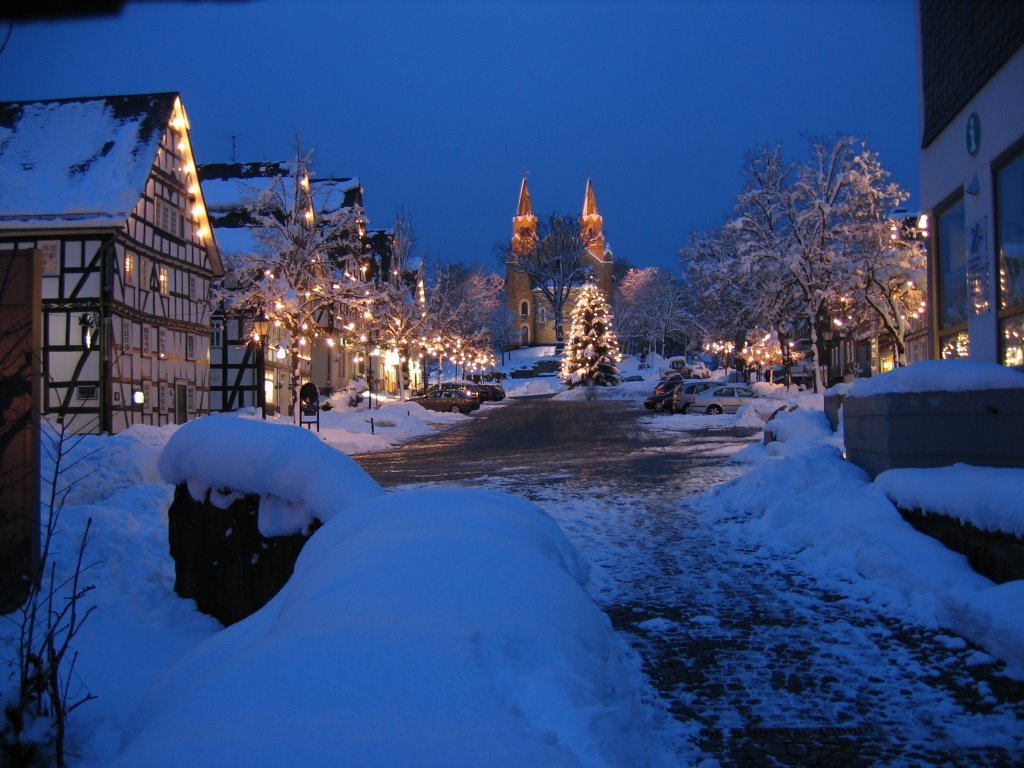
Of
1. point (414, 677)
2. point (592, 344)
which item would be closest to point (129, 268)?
point (414, 677)

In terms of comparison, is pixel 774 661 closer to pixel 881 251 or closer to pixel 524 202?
pixel 881 251

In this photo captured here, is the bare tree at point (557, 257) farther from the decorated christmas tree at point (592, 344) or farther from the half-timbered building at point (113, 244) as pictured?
the half-timbered building at point (113, 244)

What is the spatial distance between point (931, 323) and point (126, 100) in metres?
27.1

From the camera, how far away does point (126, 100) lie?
29547mm

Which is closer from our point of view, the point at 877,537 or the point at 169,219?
the point at 877,537

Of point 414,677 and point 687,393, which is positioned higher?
point 687,393

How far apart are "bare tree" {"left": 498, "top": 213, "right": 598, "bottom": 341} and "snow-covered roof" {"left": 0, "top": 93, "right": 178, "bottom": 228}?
71883 mm

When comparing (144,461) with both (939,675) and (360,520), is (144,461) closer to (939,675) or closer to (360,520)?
(360,520)

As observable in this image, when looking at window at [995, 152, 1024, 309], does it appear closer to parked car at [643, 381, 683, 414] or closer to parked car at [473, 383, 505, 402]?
parked car at [643, 381, 683, 414]

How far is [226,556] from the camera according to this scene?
7598 millimetres

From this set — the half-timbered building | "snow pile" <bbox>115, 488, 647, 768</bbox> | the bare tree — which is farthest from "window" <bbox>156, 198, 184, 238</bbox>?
the bare tree

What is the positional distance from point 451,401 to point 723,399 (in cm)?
1489

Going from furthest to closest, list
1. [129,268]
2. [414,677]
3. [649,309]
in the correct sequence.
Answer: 1. [649,309]
2. [129,268]
3. [414,677]

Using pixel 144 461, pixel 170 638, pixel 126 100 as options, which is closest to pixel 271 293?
pixel 126 100
